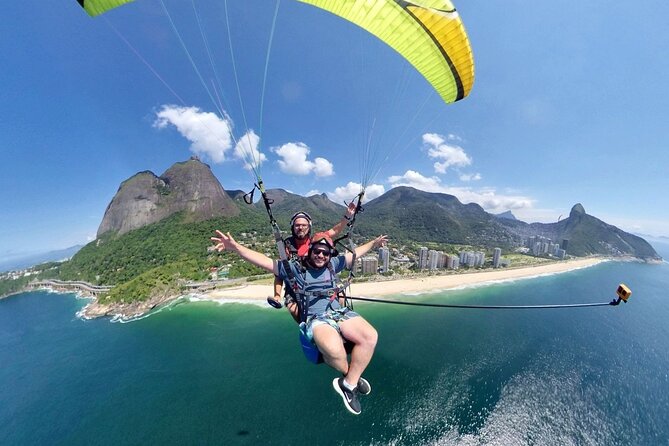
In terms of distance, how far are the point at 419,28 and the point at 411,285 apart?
1440 inches

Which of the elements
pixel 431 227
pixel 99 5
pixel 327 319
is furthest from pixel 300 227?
pixel 431 227

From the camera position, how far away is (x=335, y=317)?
11.0 ft

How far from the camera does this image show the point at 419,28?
411 centimetres

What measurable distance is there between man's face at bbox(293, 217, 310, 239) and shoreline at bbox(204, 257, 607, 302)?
96.0ft

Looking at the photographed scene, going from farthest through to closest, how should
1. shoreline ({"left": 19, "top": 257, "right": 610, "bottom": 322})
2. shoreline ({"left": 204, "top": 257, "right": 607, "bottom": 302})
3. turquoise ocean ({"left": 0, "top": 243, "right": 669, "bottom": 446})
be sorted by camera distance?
shoreline ({"left": 204, "top": 257, "right": 607, "bottom": 302})
shoreline ({"left": 19, "top": 257, "right": 610, "bottom": 322})
turquoise ocean ({"left": 0, "top": 243, "right": 669, "bottom": 446})

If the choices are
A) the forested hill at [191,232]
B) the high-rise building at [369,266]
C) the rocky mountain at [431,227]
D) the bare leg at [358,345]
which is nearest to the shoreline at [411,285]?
the high-rise building at [369,266]

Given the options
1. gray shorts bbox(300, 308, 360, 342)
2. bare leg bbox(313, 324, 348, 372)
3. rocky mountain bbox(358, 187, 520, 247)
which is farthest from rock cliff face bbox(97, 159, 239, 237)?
bare leg bbox(313, 324, 348, 372)

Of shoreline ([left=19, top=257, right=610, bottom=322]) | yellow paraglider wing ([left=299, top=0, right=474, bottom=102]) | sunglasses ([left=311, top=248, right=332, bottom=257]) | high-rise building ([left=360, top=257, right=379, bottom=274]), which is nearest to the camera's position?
sunglasses ([left=311, top=248, right=332, bottom=257])

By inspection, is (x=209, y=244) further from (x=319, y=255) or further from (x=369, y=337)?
(x=369, y=337)

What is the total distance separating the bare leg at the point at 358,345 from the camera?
3.10 metres

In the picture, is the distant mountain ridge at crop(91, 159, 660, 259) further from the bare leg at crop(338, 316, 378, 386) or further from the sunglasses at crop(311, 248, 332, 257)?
the bare leg at crop(338, 316, 378, 386)

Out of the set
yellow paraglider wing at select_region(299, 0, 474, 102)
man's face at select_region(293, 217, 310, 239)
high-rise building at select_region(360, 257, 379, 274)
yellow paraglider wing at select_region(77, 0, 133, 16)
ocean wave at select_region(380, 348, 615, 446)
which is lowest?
ocean wave at select_region(380, 348, 615, 446)

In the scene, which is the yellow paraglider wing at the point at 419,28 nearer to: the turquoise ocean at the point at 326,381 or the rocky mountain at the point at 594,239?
the turquoise ocean at the point at 326,381

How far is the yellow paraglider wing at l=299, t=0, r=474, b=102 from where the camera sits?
391 centimetres
